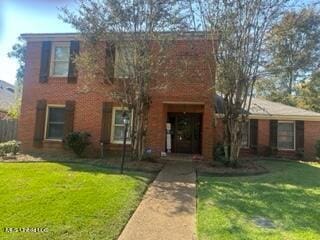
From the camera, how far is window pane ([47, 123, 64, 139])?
51.1 feet

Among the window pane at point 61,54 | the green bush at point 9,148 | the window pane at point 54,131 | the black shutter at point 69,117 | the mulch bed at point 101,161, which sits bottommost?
the mulch bed at point 101,161

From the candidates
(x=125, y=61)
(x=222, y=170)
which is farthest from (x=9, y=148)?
(x=222, y=170)

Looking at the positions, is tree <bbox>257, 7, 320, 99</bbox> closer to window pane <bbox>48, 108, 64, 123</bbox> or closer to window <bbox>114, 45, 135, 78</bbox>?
window <bbox>114, 45, 135, 78</bbox>

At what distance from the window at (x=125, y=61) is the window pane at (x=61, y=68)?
12.7ft

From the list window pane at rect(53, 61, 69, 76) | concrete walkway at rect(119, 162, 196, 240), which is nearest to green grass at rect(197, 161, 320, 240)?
concrete walkway at rect(119, 162, 196, 240)

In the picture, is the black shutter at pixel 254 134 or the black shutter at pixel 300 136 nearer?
the black shutter at pixel 300 136

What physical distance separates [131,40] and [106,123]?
4.27 meters

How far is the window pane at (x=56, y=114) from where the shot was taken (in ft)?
51.3

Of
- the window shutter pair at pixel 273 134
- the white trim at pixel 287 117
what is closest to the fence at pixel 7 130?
the white trim at pixel 287 117

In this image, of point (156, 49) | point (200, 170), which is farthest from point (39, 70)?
point (200, 170)

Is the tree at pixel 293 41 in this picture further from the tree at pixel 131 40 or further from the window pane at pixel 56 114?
the window pane at pixel 56 114

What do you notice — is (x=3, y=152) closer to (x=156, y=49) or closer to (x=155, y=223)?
(x=156, y=49)

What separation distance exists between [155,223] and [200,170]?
19.1 ft

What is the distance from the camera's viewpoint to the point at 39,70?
1574cm
